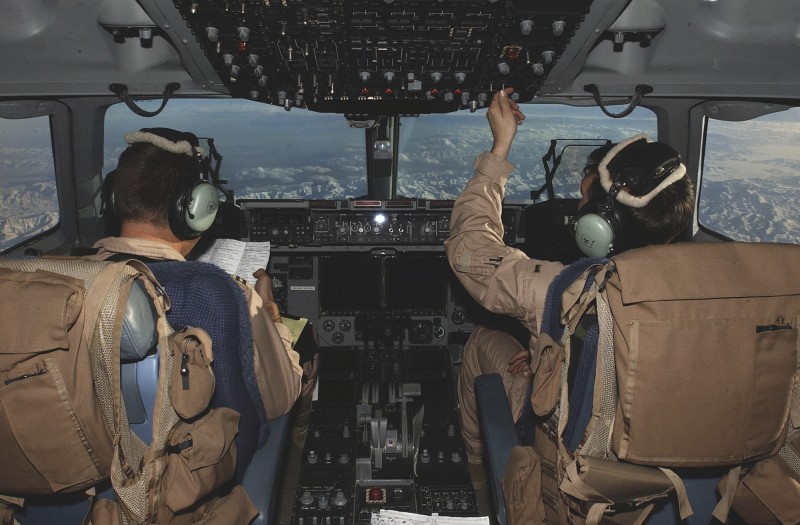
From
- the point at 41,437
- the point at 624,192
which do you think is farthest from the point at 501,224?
the point at 41,437

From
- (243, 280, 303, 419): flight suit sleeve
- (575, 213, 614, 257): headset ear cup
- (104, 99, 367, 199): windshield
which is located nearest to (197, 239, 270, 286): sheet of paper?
(104, 99, 367, 199): windshield

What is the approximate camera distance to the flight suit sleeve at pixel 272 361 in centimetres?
165

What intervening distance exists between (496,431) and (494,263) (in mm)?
525

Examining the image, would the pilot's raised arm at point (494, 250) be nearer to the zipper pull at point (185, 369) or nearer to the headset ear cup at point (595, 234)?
the headset ear cup at point (595, 234)

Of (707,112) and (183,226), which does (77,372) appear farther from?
(707,112)

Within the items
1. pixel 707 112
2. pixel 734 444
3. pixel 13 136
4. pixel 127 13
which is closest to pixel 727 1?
pixel 707 112

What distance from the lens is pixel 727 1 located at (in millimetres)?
1995

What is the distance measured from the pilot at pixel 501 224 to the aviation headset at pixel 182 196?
780 millimetres

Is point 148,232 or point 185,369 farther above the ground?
point 148,232

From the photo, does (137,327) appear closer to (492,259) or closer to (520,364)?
(492,259)

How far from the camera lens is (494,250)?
1.89 metres

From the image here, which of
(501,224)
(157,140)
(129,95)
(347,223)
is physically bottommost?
(347,223)

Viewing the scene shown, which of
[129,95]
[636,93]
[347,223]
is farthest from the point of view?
[347,223]

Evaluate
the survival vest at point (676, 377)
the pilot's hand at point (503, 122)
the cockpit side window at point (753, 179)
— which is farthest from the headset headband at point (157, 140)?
the cockpit side window at point (753, 179)
